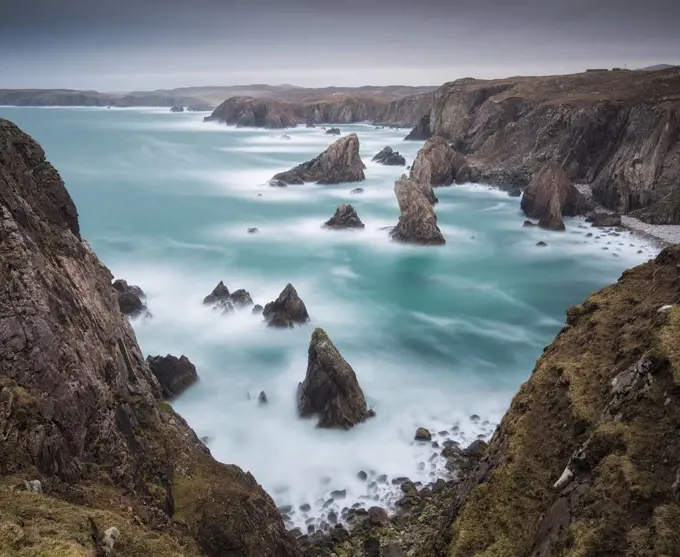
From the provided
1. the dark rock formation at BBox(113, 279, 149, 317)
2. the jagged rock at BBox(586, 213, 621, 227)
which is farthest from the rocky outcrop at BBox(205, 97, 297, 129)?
the dark rock formation at BBox(113, 279, 149, 317)

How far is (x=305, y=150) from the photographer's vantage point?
12088 centimetres


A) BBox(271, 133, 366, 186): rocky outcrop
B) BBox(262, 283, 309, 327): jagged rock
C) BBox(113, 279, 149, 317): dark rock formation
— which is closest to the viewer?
BBox(262, 283, 309, 327): jagged rock

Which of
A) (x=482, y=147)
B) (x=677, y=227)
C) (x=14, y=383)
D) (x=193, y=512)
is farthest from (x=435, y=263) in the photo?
(x=482, y=147)

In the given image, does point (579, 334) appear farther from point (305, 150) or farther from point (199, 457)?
Answer: point (305, 150)

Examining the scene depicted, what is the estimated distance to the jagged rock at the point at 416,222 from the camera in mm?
47562

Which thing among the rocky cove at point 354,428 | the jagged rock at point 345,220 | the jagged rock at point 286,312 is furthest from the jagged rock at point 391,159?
the jagged rock at point 286,312

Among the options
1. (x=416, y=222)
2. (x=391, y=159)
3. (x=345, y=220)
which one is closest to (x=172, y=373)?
(x=416, y=222)

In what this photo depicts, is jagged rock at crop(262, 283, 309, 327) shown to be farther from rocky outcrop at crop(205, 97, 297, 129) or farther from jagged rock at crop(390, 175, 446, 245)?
rocky outcrop at crop(205, 97, 297, 129)

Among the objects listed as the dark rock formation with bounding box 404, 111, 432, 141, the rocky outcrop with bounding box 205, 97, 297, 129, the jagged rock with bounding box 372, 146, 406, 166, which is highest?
the rocky outcrop with bounding box 205, 97, 297, 129

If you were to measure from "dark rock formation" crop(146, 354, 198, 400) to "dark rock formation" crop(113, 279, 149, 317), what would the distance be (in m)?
8.22

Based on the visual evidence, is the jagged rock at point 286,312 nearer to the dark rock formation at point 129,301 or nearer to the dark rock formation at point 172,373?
the dark rock formation at point 172,373

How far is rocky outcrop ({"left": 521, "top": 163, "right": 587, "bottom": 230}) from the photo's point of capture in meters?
54.2

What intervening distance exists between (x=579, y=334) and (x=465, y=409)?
11458 mm

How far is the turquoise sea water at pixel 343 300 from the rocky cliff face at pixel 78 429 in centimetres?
650
